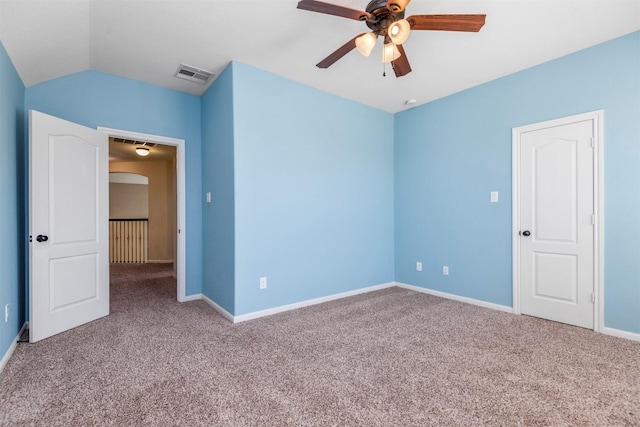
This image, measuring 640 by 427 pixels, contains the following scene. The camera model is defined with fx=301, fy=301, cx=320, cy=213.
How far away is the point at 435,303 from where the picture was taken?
12.0 feet

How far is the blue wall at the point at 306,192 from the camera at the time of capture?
312 centimetres

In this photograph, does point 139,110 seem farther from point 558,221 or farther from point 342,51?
point 558,221

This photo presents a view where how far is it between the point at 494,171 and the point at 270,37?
2808 millimetres

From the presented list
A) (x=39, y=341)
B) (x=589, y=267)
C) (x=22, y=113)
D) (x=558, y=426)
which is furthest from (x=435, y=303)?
(x=22, y=113)

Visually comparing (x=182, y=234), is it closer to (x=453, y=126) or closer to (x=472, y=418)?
(x=472, y=418)

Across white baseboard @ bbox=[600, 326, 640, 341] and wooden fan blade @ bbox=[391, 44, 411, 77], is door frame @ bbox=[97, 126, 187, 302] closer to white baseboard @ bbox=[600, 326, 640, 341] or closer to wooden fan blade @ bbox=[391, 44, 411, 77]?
wooden fan blade @ bbox=[391, 44, 411, 77]

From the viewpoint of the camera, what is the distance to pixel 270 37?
2621 mm

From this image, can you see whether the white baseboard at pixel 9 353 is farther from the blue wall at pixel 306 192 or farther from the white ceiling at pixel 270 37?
the white ceiling at pixel 270 37

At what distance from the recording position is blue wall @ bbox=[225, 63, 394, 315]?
123 inches

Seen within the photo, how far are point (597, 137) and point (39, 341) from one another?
17.2 ft

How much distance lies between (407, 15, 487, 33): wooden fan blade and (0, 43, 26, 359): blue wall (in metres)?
2.95

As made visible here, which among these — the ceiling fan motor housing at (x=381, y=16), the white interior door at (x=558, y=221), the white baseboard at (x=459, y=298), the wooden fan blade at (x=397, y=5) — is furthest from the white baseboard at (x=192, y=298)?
the white interior door at (x=558, y=221)

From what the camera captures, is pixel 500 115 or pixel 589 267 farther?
pixel 500 115

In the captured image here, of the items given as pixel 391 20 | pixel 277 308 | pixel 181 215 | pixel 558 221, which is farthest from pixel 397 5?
pixel 181 215
